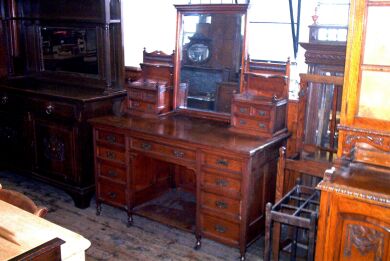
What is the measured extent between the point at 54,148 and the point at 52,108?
0.38 meters

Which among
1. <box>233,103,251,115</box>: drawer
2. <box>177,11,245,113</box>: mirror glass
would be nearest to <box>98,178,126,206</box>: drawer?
<box>177,11,245,113</box>: mirror glass

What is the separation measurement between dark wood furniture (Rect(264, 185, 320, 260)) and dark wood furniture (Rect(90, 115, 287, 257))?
0.26 meters

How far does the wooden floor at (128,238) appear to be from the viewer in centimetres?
310

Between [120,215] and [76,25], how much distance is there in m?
1.83

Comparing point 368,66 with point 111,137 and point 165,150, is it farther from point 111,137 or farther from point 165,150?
point 111,137

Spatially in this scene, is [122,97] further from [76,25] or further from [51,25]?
[51,25]

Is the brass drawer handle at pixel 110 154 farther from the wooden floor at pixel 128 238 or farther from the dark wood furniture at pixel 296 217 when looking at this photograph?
the dark wood furniture at pixel 296 217

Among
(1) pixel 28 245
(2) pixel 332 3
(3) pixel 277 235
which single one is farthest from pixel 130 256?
(2) pixel 332 3

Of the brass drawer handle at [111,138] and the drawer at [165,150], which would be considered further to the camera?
the brass drawer handle at [111,138]

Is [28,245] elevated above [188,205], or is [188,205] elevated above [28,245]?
[28,245]

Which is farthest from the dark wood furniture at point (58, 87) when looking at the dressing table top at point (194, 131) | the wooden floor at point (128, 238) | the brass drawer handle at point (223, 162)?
the brass drawer handle at point (223, 162)

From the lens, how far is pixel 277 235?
2783mm

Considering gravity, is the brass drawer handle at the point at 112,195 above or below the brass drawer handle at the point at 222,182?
below

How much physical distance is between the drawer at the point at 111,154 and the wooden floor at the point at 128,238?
20.6 inches
